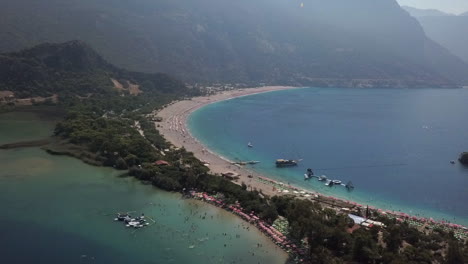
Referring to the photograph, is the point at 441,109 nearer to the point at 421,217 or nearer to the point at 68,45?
the point at 421,217

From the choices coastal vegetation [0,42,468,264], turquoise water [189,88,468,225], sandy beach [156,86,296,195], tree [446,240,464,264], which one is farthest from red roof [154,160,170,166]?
tree [446,240,464,264]

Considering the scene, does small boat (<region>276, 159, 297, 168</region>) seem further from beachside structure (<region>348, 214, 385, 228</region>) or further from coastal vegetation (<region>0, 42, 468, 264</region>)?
beachside structure (<region>348, 214, 385, 228</region>)

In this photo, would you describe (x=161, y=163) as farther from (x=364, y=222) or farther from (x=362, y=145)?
(x=362, y=145)

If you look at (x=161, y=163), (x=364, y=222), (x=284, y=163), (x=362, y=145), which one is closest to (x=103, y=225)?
(x=161, y=163)

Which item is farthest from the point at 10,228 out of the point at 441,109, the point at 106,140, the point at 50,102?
the point at 441,109

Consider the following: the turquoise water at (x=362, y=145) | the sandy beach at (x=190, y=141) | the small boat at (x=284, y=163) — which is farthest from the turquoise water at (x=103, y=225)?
the small boat at (x=284, y=163)

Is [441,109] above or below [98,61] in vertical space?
below
